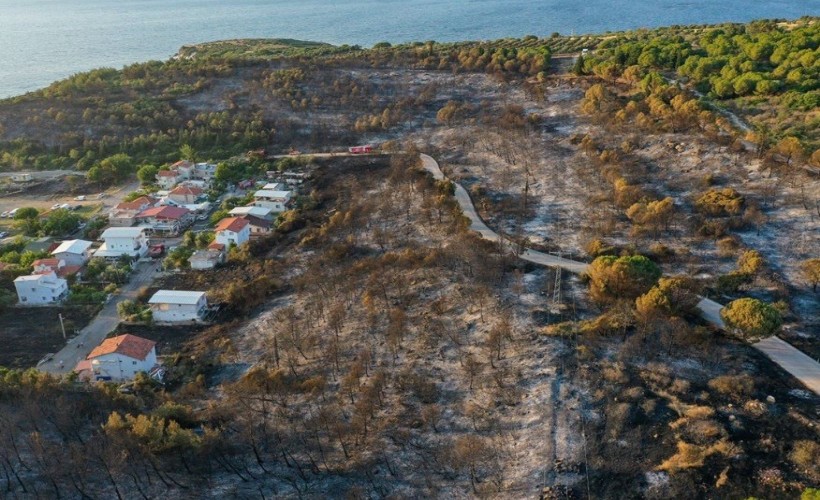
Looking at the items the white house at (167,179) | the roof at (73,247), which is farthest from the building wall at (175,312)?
the white house at (167,179)

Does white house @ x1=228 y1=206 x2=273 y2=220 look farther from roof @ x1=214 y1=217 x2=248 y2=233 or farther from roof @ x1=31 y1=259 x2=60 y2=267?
roof @ x1=31 y1=259 x2=60 y2=267

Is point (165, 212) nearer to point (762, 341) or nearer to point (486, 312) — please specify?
point (486, 312)

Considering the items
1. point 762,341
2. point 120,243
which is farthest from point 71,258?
point 762,341

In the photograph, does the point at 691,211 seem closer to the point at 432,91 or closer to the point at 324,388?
the point at 324,388

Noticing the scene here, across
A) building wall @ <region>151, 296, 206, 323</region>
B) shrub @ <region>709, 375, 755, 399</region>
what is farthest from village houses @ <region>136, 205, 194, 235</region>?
shrub @ <region>709, 375, 755, 399</region>

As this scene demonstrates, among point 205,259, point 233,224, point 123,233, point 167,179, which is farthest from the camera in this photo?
point 167,179
